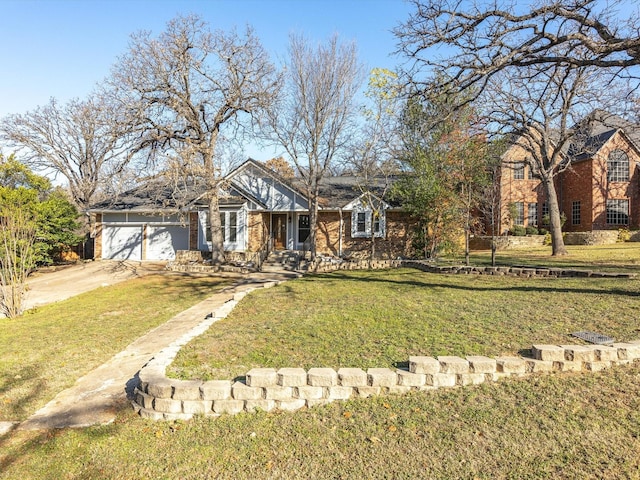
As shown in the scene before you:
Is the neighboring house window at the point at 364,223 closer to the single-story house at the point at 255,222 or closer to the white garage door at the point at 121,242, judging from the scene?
the single-story house at the point at 255,222

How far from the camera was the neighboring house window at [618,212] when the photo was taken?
24.8 m

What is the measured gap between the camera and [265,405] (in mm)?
3951

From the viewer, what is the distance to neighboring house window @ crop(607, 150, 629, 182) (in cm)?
2517

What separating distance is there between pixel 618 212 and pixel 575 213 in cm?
238

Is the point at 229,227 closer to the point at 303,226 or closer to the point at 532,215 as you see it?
the point at 303,226

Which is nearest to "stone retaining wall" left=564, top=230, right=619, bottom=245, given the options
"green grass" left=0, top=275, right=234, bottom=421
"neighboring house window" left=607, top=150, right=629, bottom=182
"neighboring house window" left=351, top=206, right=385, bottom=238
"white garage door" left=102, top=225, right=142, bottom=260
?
"neighboring house window" left=607, top=150, right=629, bottom=182

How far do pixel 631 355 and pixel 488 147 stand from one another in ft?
38.2

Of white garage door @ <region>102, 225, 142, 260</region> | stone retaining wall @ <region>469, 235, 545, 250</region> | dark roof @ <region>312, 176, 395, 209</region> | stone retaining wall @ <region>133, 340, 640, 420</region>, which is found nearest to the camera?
stone retaining wall @ <region>133, 340, 640, 420</region>

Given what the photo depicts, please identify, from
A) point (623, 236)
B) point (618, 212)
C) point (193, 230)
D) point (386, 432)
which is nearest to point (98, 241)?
point (193, 230)

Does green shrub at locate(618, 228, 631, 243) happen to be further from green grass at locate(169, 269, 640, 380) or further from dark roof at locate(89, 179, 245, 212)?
dark roof at locate(89, 179, 245, 212)

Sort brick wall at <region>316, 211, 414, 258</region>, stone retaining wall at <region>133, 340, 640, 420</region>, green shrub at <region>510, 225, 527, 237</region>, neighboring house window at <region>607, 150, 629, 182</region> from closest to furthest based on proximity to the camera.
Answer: stone retaining wall at <region>133, 340, 640, 420</region>, brick wall at <region>316, 211, 414, 258</region>, green shrub at <region>510, 225, 527, 237</region>, neighboring house window at <region>607, 150, 629, 182</region>

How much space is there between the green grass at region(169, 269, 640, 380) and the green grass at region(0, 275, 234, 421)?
166cm

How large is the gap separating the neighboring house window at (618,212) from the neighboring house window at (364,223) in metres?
16.3

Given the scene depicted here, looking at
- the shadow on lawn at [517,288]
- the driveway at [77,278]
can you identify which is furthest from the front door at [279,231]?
the shadow on lawn at [517,288]
